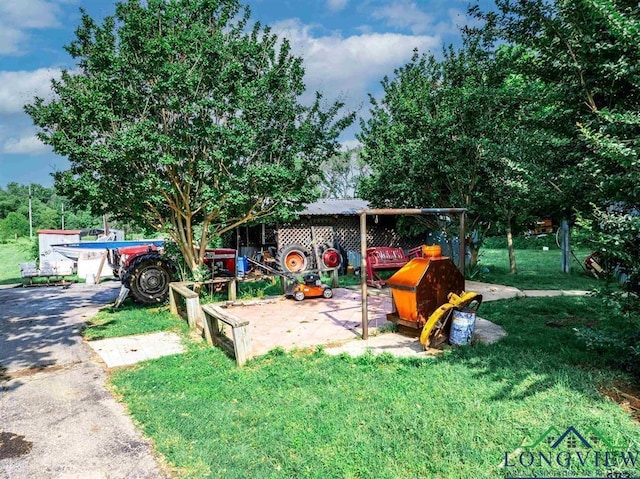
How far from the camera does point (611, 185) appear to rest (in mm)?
3271

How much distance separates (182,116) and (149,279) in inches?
147

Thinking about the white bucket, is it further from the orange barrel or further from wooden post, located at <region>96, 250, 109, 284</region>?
wooden post, located at <region>96, 250, 109, 284</region>

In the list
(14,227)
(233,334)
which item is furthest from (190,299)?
(14,227)

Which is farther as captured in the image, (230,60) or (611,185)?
(230,60)

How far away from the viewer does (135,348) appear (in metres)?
5.50

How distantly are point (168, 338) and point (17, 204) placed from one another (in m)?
73.5

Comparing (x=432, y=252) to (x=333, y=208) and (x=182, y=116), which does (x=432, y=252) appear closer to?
(x=182, y=116)

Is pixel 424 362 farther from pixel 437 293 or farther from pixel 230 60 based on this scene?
pixel 230 60

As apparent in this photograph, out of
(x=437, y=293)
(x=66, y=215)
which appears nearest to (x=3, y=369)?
(x=437, y=293)

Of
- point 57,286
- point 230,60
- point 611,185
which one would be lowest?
point 57,286

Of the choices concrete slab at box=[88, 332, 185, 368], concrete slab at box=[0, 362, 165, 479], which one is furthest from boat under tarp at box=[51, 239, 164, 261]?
concrete slab at box=[0, 362, 165, 479]

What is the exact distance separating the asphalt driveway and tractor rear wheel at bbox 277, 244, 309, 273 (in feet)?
21.5

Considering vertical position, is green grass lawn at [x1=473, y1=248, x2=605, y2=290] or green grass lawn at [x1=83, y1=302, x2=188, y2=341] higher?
green grass lawn at [x1=473, y1=248, x2=605, y2=290]

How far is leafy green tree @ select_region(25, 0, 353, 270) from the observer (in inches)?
259
